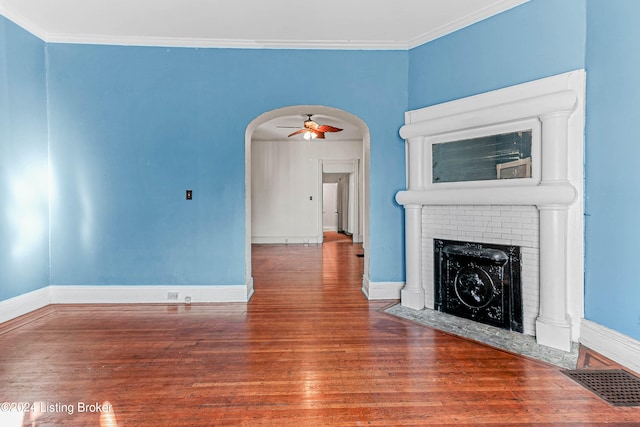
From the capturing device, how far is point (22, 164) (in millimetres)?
3168

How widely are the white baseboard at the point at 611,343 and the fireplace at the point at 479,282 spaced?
44 centimetres

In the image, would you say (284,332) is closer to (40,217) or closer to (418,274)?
(418,274)

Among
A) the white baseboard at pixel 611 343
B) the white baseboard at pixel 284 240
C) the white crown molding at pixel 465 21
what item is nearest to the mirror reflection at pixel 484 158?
the white crown molding at pixel 465 21

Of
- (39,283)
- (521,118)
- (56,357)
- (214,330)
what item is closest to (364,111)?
(521,118)

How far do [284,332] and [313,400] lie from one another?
997mm

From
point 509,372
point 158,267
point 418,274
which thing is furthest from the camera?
point 158,267

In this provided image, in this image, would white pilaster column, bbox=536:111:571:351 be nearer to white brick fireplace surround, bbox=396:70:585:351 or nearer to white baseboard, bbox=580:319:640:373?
white brick fireplace surround, bbox=396:70:585:351

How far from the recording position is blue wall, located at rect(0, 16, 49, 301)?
117 inches

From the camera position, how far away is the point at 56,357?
2.31 m

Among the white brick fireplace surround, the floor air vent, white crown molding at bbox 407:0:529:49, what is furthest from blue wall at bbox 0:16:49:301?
the floor air vent

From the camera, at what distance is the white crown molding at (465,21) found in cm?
278

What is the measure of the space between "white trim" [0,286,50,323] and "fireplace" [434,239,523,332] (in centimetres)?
425

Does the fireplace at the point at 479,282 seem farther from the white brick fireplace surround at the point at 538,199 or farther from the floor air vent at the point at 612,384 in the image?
the floor air vent at the point at 612,384

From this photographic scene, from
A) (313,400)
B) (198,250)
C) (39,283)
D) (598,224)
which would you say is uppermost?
(598,224)
